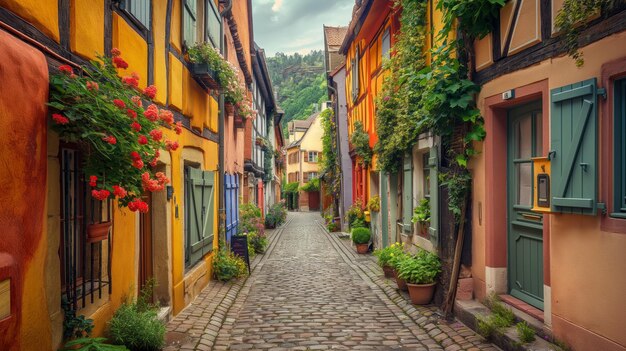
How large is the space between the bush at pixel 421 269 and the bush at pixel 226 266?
3282 millimetres

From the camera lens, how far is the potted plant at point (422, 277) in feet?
21.8

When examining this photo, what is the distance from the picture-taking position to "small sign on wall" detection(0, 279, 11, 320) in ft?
8.05

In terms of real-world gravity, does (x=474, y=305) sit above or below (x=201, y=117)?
below

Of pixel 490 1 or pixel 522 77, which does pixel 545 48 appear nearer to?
pixel 522 77

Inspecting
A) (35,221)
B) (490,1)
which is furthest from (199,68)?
(35,221)

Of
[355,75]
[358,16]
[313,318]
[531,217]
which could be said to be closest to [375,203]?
[355,75]

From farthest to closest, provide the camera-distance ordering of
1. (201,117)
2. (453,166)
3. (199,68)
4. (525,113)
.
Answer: (201,117)
(199,68)
(453,166)
(525,113)

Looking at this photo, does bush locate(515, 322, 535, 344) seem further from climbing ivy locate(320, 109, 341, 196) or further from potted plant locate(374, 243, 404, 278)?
climbing ivy locate(320, 109, 341, 196)

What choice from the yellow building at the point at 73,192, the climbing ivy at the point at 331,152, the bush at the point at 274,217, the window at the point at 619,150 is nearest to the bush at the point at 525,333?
the window at the point at 619,150

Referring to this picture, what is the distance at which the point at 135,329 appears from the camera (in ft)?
14.0

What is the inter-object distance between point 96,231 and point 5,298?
1114mm

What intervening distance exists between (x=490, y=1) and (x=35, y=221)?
4.48 metres

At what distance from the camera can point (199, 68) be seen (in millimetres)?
7102

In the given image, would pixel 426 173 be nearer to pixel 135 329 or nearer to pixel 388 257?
pixel 388 257
